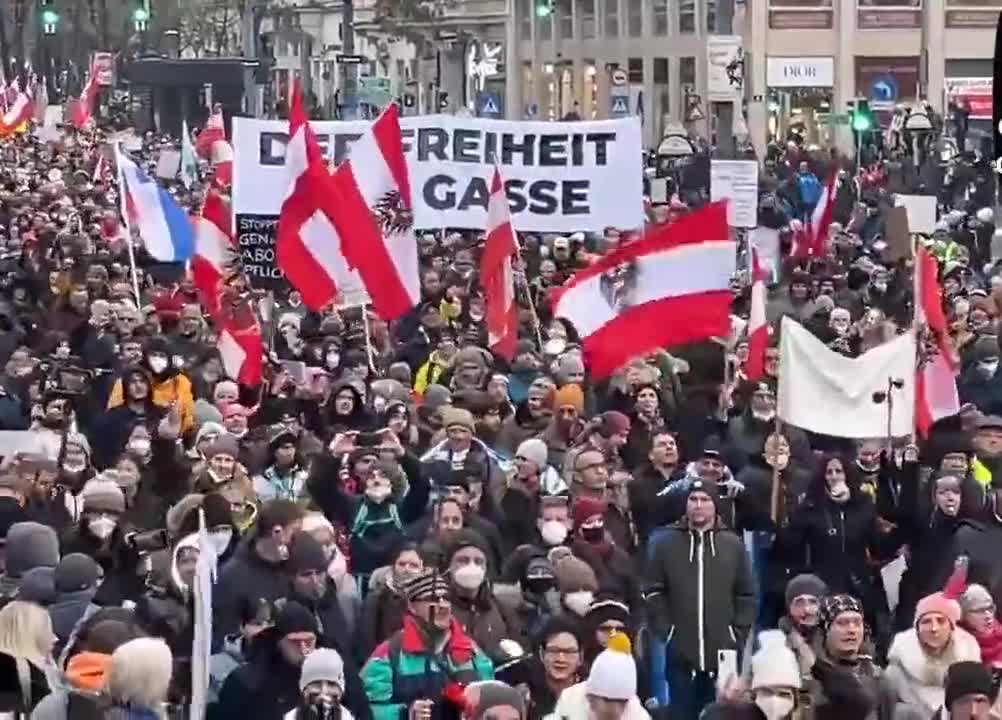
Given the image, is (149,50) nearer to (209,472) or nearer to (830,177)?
(830,177)

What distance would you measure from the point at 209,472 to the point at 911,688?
11.5 feet

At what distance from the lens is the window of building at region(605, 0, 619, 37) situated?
7444 centimetres

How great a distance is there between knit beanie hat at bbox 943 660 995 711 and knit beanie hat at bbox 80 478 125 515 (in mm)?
3488

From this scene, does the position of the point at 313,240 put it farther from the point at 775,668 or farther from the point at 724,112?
the point at 724,112

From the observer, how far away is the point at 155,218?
66.9ft

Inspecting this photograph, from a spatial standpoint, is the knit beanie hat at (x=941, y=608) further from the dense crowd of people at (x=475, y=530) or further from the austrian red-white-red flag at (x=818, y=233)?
the austrian red-white-red flag at (x=818, y=233)

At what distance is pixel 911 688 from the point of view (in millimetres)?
8414

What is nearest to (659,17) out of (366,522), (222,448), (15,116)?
(15,116)

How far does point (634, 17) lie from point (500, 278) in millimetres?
58785

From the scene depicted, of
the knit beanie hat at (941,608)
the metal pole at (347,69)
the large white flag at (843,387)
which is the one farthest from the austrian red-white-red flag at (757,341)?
the metal pole at (347,69)

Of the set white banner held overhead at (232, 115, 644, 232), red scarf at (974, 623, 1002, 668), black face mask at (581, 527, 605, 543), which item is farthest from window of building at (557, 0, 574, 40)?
red scarf at (974, 623, 1002, 668)

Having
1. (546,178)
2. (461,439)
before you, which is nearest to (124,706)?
(461,439)

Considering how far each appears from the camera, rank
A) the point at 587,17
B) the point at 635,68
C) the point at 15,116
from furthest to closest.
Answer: the point at 587,17, the point at 635,68, the point at 15,116

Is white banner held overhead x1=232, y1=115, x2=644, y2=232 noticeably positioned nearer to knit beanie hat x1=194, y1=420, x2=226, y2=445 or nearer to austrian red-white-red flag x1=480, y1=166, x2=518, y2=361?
austrian red-white-red flag x1=480, y1=166, x2=518, y2=361
